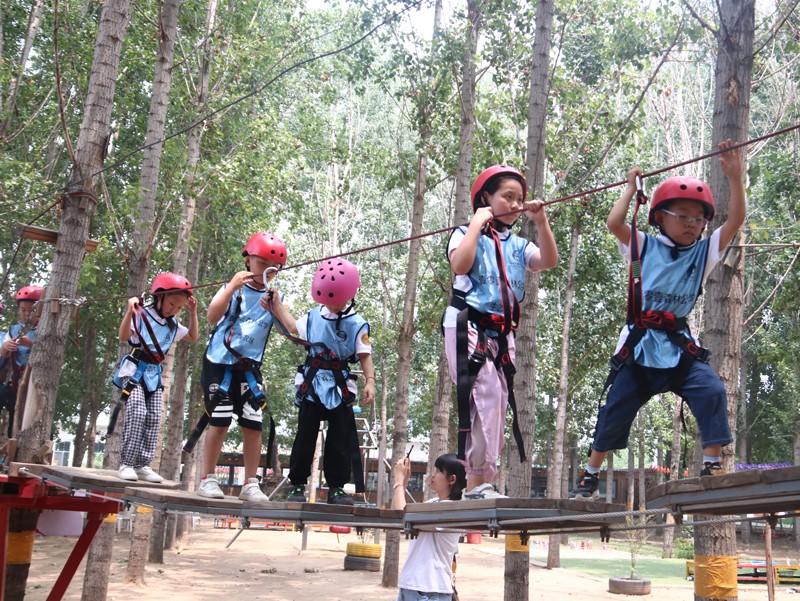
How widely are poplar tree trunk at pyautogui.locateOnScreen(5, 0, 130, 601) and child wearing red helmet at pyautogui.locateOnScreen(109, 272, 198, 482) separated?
1225 millimetres

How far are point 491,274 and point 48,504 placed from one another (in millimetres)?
5850

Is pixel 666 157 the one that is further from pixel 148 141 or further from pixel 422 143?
pixel 148 141

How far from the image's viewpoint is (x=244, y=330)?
20.5ft

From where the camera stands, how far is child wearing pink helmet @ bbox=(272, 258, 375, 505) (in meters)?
5.82

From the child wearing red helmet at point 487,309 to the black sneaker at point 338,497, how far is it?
4.10ft

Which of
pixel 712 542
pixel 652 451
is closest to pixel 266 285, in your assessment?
pixel 712 542

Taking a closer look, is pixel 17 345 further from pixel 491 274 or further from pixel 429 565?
pixel 491 274

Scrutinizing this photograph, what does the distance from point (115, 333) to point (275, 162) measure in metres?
7.67

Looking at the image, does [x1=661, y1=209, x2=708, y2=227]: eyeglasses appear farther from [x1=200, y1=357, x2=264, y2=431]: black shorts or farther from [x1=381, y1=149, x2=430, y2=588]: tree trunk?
[x1=381, y1=149, x2=430, y2=588]: tree trunk

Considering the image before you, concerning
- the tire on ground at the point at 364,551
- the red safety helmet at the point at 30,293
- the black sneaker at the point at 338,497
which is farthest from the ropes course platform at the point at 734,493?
the tire on ground at the point at 364,551

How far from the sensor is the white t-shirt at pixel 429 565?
19.7 feet

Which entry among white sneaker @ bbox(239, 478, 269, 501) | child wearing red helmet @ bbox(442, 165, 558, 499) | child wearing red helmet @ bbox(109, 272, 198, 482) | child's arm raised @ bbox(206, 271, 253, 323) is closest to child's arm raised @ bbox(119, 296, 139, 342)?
child wearing red helmet @ bbox(109, 272, 198, 482)

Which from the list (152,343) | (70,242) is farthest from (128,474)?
(70,242)

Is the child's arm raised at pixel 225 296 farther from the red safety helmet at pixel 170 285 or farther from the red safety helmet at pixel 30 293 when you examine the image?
the red safety helmet at pixel 30 293
